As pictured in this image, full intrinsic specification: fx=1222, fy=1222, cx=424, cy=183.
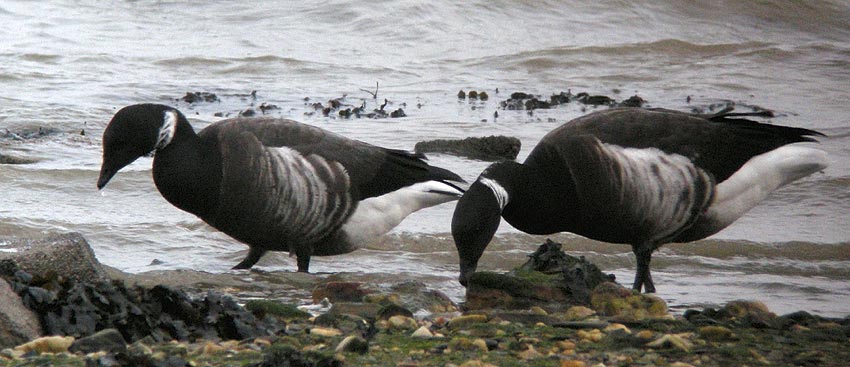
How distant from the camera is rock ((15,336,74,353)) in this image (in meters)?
4.89

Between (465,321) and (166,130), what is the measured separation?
9.46 feet

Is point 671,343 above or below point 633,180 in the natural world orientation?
below

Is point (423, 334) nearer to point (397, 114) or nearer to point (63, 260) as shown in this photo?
point (63, 260)

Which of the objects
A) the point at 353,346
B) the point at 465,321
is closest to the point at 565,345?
the point at 465,321

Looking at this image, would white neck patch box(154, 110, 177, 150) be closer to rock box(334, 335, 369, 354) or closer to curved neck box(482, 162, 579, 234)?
curved neck box(482, 162, 579, 234)

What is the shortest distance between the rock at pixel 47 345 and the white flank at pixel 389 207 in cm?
348

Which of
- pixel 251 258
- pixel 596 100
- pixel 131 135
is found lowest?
pixel 251 258

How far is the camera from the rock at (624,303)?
21.1ft

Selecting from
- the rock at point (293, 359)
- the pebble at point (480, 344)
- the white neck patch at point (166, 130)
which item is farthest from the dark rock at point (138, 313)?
the white neck patch at point (166, 130)

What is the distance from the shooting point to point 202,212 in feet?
25.8

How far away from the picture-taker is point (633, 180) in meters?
7.59

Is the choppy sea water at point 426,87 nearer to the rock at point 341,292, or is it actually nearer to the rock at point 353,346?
the rock at point 341,292

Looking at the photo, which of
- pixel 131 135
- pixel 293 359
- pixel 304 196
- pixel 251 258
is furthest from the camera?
pixel 251 258

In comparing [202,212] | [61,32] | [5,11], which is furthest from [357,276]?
[5,11]
